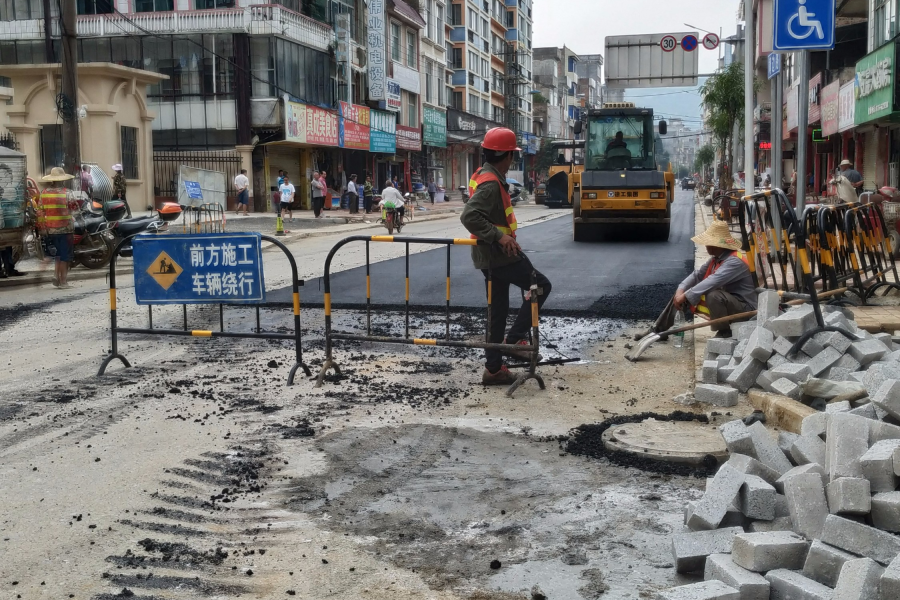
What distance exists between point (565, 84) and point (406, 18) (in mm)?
70390

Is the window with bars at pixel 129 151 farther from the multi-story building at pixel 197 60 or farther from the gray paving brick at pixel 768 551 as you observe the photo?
the gray paving brick at pixel 768 551

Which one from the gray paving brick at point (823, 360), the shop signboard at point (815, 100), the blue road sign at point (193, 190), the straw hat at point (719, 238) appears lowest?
the gray paving brick at point (823, 360)

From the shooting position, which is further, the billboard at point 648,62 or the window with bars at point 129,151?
the billboard at point 648,62

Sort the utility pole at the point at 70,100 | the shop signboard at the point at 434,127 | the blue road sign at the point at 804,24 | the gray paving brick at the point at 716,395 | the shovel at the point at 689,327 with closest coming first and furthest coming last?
the gray paving brick at the point at 716,395, the shovel at the point at 689,327, the blue road sign at the point at 804,24, the utility pole at the point at 70,100, the shop signboard at the point at 434,127

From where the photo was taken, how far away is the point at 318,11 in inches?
1645

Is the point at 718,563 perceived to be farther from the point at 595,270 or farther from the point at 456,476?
the point at 595,270

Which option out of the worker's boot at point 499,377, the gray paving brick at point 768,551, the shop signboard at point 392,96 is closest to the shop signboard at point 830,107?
the shop signboard at point 392,96

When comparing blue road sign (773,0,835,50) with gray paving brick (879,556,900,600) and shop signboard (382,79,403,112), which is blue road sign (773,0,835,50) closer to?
gray paving brick (879,556,900,600)

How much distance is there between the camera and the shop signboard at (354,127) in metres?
43.2

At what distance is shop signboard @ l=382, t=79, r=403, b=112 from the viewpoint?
49369 millimetres

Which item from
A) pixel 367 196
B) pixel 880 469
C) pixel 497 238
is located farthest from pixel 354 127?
pixel 880 469

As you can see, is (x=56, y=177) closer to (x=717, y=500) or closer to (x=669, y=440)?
(x=669, y=440)

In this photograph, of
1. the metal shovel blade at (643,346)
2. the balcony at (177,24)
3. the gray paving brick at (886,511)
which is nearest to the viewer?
the gray paving brick at (886,511)

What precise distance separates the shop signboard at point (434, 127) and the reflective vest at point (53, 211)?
4673cm
